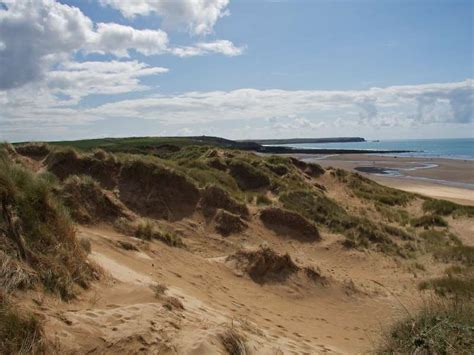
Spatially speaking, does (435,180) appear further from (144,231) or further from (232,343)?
(232,343)

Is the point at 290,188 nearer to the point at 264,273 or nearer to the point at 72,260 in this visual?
the point at 264,273

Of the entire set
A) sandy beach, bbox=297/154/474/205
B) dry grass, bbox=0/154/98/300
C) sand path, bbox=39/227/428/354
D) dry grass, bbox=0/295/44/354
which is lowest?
sandy beach, bbox=297/154/474/205

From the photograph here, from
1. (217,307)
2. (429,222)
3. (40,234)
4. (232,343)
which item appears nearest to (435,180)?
(429,222)

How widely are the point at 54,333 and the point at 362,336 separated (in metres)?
7.21

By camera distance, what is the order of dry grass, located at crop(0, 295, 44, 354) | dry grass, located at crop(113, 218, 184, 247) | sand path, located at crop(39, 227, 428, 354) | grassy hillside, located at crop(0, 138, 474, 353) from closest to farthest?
dry grass, located at crop(0, 295, 44, 354)
sand path, located at crop(39, 227, 428, 354)
grassy hillside, located at crop(0, 138, 474, 353)
dry grass, located at crop(113, 218, 184, 247)

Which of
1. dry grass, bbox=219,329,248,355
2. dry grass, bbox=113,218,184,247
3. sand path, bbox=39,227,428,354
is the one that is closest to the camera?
sand path, bbox=39,227,428,354

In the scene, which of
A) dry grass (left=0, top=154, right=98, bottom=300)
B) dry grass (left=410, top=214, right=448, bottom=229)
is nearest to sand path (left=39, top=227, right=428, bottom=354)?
dry grass (left=0, top=154, right=98, bottom=300)

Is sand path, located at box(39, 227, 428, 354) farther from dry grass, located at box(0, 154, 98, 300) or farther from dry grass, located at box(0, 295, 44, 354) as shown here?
dry grass, located at box(0, 154, 98, 300)

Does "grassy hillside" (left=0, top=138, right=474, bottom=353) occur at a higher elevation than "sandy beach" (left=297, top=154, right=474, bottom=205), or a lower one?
higher

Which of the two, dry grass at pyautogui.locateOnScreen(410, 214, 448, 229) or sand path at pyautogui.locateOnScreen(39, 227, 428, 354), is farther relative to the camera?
dry grass at pyautogui.locateOnScreen(410, 214, 448, 229)

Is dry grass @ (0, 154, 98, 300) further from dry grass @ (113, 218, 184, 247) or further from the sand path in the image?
dry grass @ (113, 218, 184, 247)

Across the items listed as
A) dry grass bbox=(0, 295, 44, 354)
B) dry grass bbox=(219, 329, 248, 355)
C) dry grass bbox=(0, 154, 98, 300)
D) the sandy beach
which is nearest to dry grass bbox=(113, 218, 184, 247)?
dry grass bbox=(0, 154, 98, 300)

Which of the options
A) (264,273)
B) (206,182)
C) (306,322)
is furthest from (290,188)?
(306,322)

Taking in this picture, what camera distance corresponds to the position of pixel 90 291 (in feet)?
21.5
